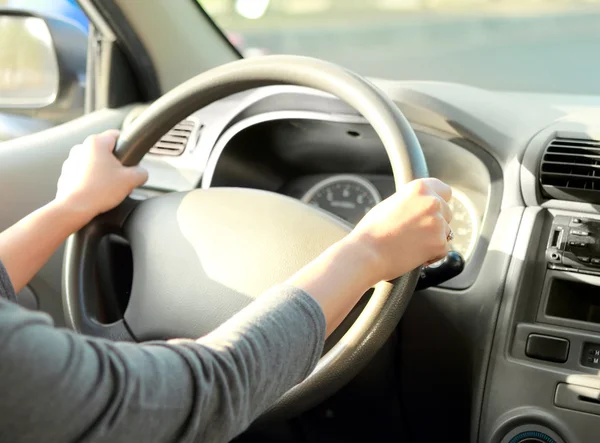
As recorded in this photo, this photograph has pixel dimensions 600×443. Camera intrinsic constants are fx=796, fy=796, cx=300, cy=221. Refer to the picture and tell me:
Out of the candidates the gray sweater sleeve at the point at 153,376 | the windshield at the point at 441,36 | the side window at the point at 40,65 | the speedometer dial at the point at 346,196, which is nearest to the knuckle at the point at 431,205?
the gray sweater sleeve at the point at 153,376

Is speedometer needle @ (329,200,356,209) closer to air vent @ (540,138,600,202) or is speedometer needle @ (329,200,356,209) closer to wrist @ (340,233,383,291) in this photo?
air vent @ (540,138,600,202)

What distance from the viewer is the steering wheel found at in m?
0.98

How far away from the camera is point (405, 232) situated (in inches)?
36.4

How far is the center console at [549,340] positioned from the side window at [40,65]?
123 cm

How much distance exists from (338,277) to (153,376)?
0.79 ft

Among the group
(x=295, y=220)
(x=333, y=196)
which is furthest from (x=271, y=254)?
(x=333, y=196)

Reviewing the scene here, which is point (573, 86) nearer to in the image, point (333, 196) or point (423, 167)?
point (333, 196)

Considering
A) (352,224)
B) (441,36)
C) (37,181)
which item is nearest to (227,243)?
(352,224)

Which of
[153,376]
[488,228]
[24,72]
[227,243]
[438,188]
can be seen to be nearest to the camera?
[153,376]

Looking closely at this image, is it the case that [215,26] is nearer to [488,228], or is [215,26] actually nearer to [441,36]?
[488,228]

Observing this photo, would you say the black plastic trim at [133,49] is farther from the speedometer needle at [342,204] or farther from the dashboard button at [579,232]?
the dashboard button at [579,232]

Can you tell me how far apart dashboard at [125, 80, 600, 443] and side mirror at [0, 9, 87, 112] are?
1.67ft

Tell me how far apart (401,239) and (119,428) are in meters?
0.40

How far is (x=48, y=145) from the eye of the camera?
5.72ft
